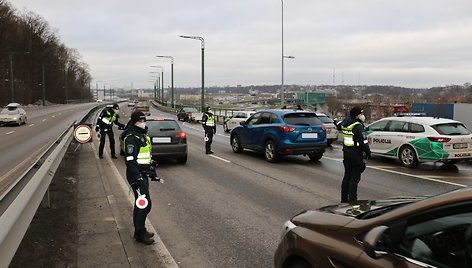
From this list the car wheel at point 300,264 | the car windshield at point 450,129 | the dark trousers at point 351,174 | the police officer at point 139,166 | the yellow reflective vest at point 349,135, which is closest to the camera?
the car wheel at point 300,264

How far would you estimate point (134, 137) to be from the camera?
5.78 metres

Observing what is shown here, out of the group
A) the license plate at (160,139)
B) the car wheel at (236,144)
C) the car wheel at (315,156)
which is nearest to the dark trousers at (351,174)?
the car wheel at (315,156)

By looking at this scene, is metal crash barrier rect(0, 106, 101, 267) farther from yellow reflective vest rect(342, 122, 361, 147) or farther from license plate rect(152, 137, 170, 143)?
license plate rect(152, 137, 170, 143)

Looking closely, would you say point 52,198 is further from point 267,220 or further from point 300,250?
point 300,250

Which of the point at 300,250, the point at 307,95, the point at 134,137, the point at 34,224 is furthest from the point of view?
the point at 307,95

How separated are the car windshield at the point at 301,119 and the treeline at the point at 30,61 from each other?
182 feet

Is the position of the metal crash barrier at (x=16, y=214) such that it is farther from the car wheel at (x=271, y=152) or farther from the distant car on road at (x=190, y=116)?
the distant car on road at (x=190, y=116)

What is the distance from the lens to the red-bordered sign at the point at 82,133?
48.2ft

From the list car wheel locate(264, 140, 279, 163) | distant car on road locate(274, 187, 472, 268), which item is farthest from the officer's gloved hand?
car wheel locate(264, 140, 279, 163)

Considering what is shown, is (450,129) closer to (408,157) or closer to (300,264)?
(408,157)

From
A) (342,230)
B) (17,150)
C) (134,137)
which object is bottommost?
(17,150)

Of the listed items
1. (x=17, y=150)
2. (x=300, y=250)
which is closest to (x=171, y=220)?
(x=300, y=250)

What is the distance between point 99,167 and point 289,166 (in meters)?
5.31

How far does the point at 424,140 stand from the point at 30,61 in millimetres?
95045
